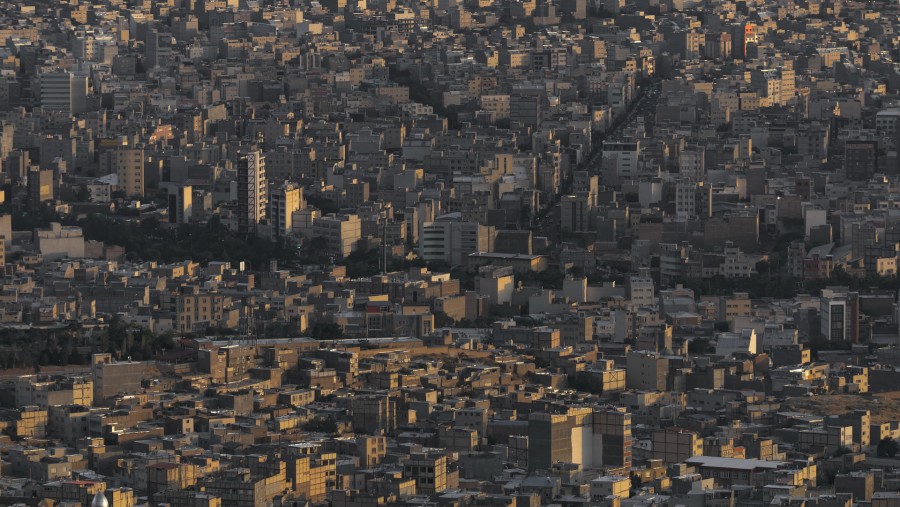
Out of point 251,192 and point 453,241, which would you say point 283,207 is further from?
point 453,241

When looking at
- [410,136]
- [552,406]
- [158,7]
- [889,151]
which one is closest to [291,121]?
[410,136]

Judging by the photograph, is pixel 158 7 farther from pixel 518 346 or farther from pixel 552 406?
pixel 552 406

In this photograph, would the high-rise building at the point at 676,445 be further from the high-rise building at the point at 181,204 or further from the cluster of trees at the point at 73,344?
the high-rise building at the point at 181,204

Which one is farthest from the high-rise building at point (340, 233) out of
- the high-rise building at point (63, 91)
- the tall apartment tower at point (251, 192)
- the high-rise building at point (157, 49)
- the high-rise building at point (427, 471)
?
Result: the high-rise building at point (157, 49)

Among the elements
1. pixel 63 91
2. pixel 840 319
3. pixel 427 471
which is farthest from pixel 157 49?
pixel 427 471

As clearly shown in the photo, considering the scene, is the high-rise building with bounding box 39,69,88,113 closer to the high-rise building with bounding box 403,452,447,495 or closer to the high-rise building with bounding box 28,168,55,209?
the high-rise building with bounding box 28,168,55,209

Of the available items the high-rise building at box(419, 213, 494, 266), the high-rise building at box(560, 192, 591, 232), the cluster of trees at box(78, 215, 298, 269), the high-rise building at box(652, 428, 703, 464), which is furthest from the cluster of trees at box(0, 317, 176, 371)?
the high-rise building at box(560, 192, 591, 232)

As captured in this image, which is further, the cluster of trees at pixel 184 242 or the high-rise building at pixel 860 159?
the high-rise building at pixel 860 159
